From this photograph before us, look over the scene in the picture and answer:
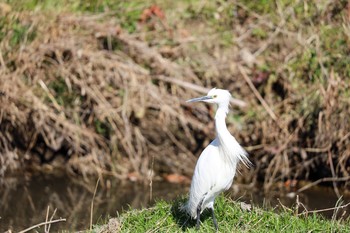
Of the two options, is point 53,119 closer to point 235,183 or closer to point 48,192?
point 48,192

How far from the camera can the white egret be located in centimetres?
530

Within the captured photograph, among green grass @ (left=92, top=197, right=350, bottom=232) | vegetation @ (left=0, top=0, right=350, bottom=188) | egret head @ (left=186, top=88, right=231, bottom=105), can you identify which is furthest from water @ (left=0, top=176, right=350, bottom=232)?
egret head @ (left=186, top=88, right=231, bottom=105)

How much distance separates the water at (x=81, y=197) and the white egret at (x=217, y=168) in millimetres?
2007

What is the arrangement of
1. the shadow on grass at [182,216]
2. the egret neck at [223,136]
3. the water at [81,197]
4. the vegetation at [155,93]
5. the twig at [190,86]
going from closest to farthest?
the egret neck at [223,136] → the shadow on grass at [182,216] → the water at [81,197] → the vegetation at [155,93] → the twig at [190,86]

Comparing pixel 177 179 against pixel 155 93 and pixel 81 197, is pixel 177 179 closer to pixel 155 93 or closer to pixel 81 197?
pixel 155 93

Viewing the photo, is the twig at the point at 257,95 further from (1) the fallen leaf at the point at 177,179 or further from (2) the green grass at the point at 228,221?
(2) the green grass at the point at 228,221

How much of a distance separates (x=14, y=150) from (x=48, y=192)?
2.34 feet

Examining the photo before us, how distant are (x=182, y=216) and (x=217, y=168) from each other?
509 mm

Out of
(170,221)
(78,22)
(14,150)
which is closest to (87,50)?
(78,22)

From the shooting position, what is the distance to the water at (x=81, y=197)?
7.51 m

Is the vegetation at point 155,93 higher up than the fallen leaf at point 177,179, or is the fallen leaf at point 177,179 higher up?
the vegetation at point 155,93

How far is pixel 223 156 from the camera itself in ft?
17.5

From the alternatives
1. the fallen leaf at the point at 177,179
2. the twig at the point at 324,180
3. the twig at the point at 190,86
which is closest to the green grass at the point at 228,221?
the twig at the point at 324,180

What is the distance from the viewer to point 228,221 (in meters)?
5.50
